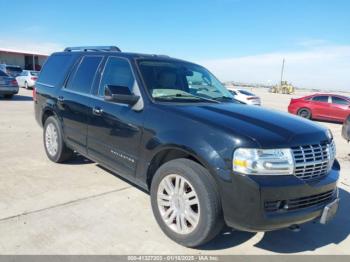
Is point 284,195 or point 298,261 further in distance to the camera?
point 298,261

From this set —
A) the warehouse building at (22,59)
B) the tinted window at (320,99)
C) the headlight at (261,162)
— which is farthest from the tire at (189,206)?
the warehouse building at (22,59)

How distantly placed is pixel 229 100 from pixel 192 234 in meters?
2.00

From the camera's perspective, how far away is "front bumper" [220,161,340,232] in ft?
9.32

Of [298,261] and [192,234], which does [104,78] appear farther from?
[298,261]

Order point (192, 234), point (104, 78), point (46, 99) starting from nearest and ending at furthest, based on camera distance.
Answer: point (192, 234) → point (104, 78) → point (46, 99)

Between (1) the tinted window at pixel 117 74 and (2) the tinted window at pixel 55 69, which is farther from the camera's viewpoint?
(2) the tinted window at pixel 55 69

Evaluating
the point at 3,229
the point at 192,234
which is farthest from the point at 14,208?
the point at 192,234

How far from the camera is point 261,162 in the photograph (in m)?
2.88

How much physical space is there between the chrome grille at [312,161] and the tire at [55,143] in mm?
3819

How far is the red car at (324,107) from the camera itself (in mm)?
16406

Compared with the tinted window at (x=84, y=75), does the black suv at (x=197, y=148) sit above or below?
below

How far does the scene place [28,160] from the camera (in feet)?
19.7

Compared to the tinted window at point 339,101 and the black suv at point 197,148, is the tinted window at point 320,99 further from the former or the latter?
the black suv at point 197,148

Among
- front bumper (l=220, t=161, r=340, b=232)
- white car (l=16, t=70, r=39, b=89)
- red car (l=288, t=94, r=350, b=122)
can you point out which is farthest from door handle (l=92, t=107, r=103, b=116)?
white car (l=16, t=70, r=39, b=89)
